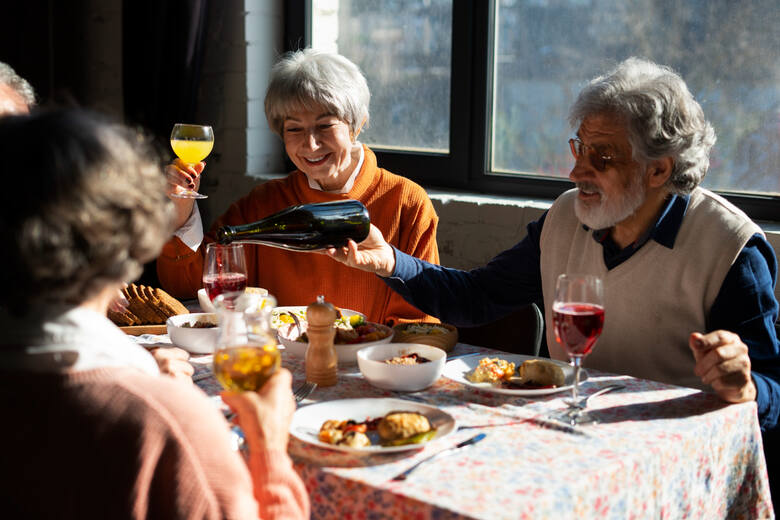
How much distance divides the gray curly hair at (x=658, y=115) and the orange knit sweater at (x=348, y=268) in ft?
2.23

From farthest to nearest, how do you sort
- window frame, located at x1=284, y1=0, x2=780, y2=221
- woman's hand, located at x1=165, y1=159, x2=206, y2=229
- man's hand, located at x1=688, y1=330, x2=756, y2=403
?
window frame, located at x1=284, y1=0, x2=780, y2=221 → woman's hand, located at x1=165, y1=159, x2=206, y2=229 → man's hand, located at x1=688, y1=330, x2=756, y2=403

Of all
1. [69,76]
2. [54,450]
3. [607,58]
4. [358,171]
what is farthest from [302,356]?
[69,76]

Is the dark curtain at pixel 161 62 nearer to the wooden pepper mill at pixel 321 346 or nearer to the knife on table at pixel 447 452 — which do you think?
the wooden pepper mill at pixel 321 346

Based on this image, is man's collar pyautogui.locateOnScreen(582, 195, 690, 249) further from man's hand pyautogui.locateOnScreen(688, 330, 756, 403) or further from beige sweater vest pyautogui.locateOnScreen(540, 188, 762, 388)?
man's hand pyautogui.locateOnScreen(688, 330, 756, 403)

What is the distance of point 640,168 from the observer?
68.1 inches

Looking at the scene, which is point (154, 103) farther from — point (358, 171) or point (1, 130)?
point (1, 130)

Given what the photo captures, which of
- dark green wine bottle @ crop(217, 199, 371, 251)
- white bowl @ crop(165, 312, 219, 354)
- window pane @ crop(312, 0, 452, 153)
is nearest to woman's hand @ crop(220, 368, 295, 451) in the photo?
white bowl @ crop(165, 312, 219, 354)

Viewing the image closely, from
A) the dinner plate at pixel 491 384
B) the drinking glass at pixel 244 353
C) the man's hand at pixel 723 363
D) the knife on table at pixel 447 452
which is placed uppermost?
the drinking glass at pixel 244 353

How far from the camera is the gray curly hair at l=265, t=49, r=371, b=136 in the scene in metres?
2.22

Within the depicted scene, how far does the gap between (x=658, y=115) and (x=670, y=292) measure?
364mm

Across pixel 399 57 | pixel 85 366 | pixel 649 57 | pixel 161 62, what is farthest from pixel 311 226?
pixel 161 62

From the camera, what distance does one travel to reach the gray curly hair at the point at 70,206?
0.81 meters

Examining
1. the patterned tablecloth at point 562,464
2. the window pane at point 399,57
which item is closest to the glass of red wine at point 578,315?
the patterned tablecloth at point 562,464

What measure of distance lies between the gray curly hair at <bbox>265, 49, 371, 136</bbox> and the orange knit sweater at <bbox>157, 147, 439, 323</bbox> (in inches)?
7.7
